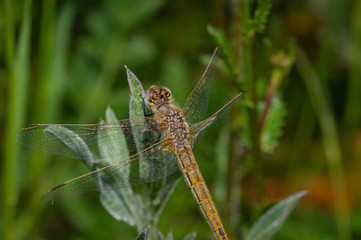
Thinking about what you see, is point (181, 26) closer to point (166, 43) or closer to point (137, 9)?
point (166, 43)

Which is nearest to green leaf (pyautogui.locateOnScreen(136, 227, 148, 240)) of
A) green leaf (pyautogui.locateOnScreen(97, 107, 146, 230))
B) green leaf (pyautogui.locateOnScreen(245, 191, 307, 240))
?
green leaf (pyautogui.locateOnScreen(97, 107, 146, 230))

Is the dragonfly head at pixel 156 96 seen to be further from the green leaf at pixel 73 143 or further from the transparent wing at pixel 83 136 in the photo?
the green leaf at pixel 73 143

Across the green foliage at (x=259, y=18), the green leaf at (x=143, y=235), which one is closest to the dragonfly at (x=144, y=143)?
the green foliage at (x=259, y=18)

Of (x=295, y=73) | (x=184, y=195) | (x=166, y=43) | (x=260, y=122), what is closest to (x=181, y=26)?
(x=166, y=43)

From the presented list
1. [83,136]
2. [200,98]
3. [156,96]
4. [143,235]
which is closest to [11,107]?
[83,136]

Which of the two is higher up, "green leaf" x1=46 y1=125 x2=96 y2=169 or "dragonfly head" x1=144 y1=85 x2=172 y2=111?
"dragonfly head" x1=144 y1=85 x2=172 y2=111

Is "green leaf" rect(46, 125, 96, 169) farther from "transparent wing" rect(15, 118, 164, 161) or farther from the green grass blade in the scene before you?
the green grass blade
